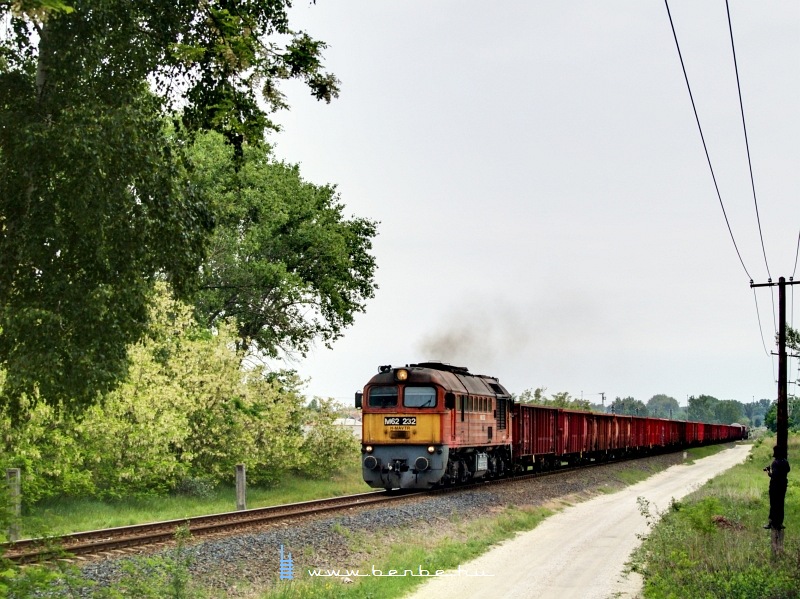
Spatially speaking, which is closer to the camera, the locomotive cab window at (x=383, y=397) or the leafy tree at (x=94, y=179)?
the leafy tree at (x=94, y=179)

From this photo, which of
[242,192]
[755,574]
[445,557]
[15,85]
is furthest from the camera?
[242,192]

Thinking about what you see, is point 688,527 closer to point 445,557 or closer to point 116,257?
point 445,557

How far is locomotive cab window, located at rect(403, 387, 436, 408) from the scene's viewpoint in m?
27.3

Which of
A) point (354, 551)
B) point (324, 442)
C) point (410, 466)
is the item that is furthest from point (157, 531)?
point (324, 442)

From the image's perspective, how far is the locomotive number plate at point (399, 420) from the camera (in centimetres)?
2743

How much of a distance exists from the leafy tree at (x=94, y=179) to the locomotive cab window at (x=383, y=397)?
9.80m

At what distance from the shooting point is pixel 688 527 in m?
19.7

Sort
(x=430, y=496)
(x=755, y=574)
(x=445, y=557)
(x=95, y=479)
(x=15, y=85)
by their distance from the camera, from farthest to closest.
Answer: (x=430, y=496)
(x=95, y=479)
(x=15, y=85)
(x=445, y=557)
(x=755, y=574)

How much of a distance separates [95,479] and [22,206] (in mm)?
9201

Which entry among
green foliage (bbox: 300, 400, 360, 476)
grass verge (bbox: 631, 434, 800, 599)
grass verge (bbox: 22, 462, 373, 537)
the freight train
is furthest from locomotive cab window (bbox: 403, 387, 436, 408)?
green foliage (bbox: 300, 400, 360, 476)

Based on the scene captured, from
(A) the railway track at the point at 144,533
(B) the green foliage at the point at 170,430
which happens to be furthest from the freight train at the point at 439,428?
(B) the green foliage at the point at 170,430

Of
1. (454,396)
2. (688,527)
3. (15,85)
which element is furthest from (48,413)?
(688,527)

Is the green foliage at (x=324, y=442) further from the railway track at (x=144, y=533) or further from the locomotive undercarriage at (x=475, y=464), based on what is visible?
the railway track at (x=144, y=533)

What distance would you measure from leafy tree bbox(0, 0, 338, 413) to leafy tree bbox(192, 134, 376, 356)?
70.5 ft
